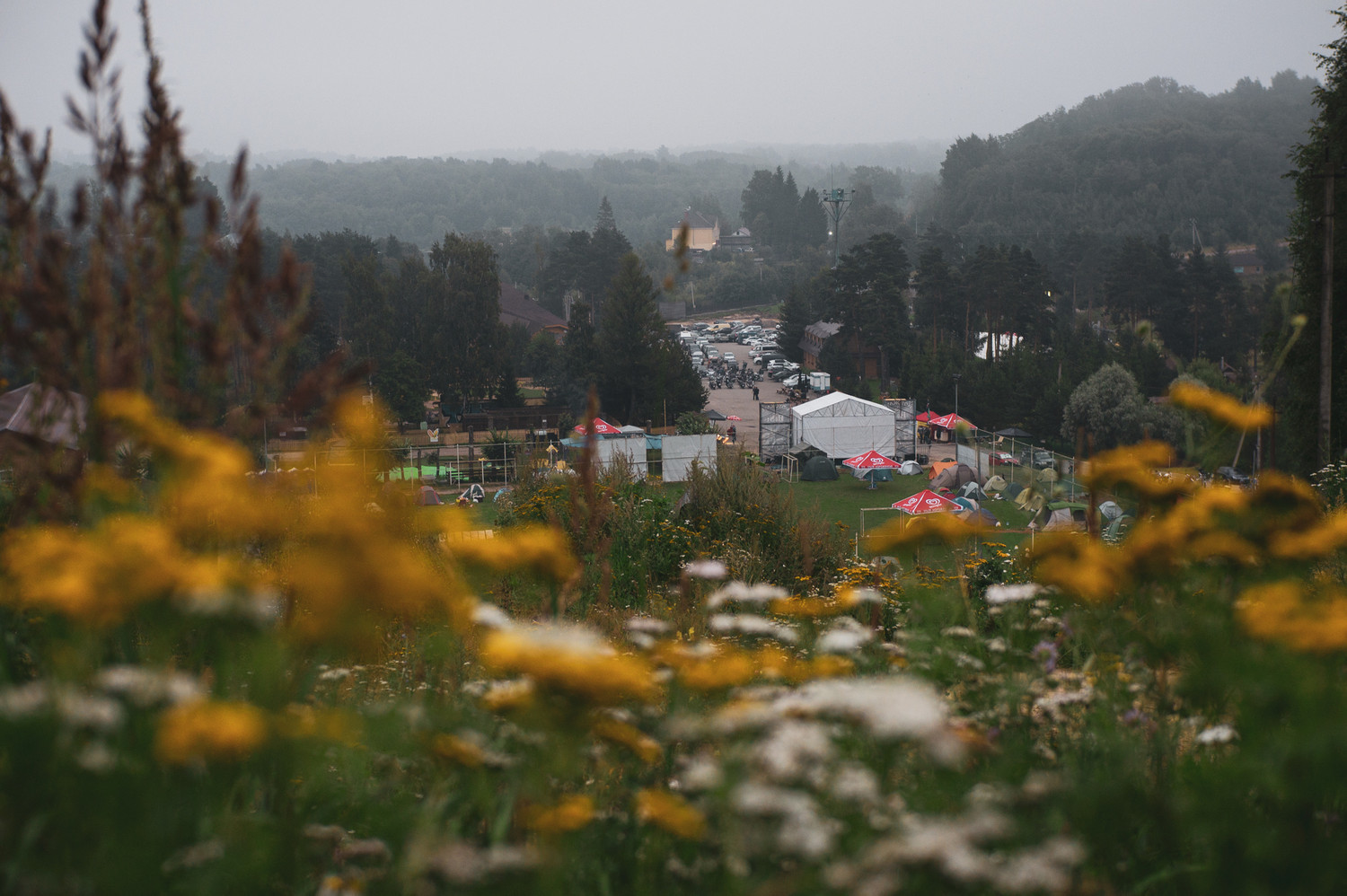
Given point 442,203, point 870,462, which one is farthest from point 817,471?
point 442,203

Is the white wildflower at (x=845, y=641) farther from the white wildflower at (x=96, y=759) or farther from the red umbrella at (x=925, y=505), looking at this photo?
the red umbrella at (x=925, y=505)

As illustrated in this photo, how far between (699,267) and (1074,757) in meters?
112

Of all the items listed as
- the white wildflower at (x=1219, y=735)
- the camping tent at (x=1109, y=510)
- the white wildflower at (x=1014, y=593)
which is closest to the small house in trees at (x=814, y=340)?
the camping tent at (x=1109, y=510)

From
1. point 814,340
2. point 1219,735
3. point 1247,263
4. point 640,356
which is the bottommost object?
point 814,340

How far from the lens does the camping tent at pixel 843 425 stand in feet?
104

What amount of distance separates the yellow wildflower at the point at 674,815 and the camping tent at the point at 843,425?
100 ft

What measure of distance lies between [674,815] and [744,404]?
47.2 metres

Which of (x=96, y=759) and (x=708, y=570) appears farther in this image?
(x=708, y=570)

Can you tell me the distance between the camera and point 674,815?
157 cm

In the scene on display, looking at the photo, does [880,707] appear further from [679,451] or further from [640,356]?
[640,356]

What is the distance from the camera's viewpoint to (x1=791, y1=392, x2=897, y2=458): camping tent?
31.8m

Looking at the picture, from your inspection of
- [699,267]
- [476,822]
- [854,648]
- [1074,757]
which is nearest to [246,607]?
[476,822]

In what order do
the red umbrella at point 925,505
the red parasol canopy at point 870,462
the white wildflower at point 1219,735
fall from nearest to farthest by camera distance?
the white wildflower at point 1219,735 < the red umbrella at point 925,505 < the red parasol canopy at point 870,462

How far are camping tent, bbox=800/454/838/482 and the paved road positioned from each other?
5.51 m
